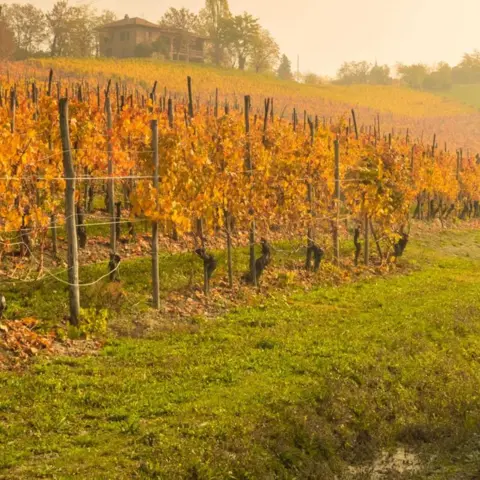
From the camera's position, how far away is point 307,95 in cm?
7006

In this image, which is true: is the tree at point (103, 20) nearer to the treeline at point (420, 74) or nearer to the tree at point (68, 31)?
the tree at point (68, 31)

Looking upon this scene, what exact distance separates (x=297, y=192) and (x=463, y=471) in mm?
8844

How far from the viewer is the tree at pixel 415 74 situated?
96062mm

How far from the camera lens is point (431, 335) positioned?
11477mm

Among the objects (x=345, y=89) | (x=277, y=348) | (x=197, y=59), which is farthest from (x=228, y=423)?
(x=345, y=89)

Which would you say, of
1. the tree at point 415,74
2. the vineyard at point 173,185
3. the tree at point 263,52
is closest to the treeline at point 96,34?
the tree at point 263,52

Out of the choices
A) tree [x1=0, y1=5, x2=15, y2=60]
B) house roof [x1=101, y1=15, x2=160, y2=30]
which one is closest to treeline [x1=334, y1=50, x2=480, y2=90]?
house roof [x1=101, y1=15, x2=160, y2=30]

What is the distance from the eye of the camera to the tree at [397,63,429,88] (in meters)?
96.1

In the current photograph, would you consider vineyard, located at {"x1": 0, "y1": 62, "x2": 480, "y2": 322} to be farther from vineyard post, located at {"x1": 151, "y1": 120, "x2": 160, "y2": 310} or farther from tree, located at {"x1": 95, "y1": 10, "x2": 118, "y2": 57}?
tree, located at {"x1": 95, "y1": 10, "x2": 118, "y2": 57}

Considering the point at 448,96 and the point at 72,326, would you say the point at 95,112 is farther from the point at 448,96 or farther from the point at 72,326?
the point at 448,96

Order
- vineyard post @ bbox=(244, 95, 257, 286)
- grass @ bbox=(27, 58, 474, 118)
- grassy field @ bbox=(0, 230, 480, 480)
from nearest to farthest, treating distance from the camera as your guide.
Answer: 1. grassy field @ bbox=(0, 230, 480, 480)
2. vineyard post @ bbox=(244, 95, 257, 286)
3. grass @ bbox=(27, 58, 474, 118)

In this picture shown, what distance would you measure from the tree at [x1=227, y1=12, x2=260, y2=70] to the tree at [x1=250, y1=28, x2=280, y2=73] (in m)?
0.81

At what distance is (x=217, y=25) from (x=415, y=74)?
33.6m

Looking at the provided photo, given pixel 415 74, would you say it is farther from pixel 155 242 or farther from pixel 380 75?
pixel 155 242
